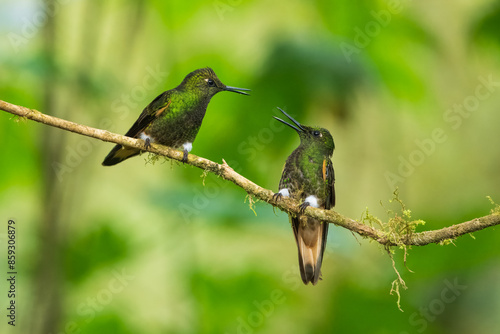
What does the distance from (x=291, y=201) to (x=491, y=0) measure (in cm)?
258

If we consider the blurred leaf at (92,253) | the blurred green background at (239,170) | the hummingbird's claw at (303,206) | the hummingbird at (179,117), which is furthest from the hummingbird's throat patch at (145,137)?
the blurred leaf at (92,253)

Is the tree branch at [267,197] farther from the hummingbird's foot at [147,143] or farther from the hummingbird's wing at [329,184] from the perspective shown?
the hummingbird's wing at [329,184]

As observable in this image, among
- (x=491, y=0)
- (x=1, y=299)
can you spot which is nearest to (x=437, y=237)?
(x=491, y=0)

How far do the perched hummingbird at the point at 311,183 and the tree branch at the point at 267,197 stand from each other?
144mm

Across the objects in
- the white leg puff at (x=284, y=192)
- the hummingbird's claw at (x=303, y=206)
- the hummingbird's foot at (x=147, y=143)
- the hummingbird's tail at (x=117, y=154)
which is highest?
the hummingbird's claw at (x=303, y=206)

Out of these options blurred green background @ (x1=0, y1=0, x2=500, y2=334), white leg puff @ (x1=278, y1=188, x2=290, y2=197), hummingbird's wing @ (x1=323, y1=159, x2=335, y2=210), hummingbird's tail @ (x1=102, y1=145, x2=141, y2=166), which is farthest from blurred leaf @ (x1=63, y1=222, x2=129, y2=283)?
hummingbird's wing @ (x1=323, y1=159, x2=335, y2=210)

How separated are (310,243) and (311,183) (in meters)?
0.39

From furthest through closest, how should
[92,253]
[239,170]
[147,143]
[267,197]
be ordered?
[92,253], [239,170], [147,143], [267,197]

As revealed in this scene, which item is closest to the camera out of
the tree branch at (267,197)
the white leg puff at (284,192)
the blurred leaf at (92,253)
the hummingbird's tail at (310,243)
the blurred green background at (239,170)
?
the tree branch at (267,197)

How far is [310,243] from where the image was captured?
127 inches

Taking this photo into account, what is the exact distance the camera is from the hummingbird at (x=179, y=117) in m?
2.97

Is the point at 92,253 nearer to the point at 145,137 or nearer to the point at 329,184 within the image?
the point at 145,137

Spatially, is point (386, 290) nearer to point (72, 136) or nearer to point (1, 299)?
point (1, 299)

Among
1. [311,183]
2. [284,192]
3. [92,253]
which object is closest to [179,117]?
[284,192]
